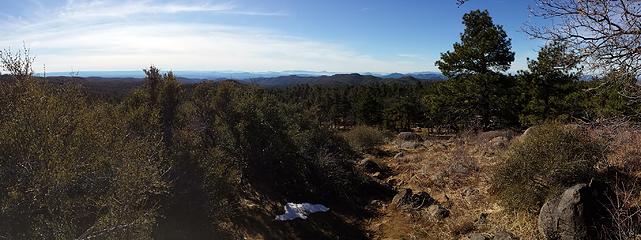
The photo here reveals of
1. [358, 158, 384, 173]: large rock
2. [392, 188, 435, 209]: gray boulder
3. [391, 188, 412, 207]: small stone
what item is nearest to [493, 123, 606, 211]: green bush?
[392, 188, 435, 209]: gray boulder

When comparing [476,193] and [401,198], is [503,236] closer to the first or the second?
[476,193]

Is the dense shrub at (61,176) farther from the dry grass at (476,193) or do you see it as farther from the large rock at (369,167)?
the large rock at (369,167)

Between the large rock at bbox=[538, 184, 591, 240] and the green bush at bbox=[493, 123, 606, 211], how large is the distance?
0.51 m

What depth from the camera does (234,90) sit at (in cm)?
1362

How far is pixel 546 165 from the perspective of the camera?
7.75 m

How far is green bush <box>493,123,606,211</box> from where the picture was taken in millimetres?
7535

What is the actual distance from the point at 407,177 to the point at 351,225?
4.13 m

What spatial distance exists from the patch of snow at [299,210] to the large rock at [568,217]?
548 centimetres

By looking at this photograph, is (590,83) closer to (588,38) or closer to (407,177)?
(588,38)

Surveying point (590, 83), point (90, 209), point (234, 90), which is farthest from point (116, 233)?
point (234, 90)

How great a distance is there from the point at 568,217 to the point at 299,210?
614cm

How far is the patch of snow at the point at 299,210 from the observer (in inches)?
402

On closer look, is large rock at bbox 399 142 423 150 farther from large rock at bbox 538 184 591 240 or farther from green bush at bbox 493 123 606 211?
large rock at bbox 538 184 591 240

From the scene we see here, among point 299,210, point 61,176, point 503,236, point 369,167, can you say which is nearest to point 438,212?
point 503,236
